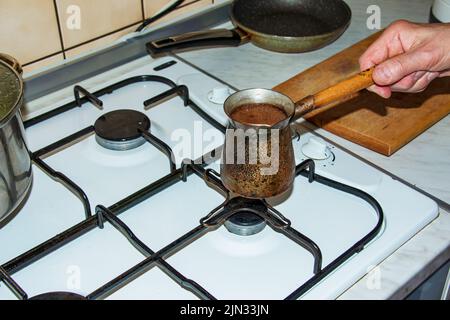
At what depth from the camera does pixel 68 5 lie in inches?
36.2

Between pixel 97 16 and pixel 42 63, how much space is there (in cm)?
11

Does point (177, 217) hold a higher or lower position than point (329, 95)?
lower

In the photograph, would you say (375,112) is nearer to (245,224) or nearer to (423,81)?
(423,81)

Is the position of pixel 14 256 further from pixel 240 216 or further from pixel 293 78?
pixel 293 78

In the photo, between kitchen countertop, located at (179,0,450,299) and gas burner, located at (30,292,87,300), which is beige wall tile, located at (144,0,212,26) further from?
gas burner, located at (30,292,87,300)

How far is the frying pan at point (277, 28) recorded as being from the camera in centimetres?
102

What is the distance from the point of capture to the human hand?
2.51 feet

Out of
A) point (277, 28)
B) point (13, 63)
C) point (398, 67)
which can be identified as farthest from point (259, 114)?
point (277, 28)

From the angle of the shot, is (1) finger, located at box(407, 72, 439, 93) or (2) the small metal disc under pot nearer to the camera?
(2) the small metal disc under pot

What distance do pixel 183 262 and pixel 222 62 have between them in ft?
1.45

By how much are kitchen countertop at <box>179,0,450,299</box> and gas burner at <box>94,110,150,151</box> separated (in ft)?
0.61

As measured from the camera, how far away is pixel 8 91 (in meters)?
0.70

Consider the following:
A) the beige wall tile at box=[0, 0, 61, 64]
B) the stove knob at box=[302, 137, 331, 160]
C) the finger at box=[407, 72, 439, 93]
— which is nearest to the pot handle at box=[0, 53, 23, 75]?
the beige wall tile at box=[0, 0, 61, 64]
